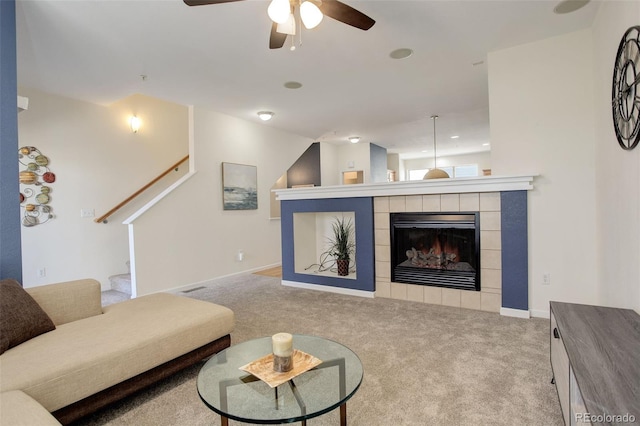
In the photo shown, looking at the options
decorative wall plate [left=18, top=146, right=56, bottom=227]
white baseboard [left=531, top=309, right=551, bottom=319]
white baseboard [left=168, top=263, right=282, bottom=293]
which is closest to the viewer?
white baseboard [left=531, top=309, right=551, bottom=319]

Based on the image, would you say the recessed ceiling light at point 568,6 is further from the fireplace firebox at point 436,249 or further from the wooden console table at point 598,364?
the wooden console table at point 598,364

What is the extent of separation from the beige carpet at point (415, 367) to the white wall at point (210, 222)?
1.41 metres

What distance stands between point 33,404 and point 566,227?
3920 millimetres

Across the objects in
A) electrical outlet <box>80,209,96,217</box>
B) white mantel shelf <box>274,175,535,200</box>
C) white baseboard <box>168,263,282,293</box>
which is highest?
white mantel shelf <box>274,175,535,200</box>

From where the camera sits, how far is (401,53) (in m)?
3.30

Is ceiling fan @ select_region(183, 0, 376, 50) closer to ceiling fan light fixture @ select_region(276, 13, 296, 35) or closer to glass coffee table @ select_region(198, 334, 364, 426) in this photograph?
ceiling fan light fixture @ select_region(276, 13, 296, 35)

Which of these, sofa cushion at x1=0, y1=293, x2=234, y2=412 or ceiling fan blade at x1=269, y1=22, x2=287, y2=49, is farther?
ceiling fan blade at x1=269, y1=22, x2=287, y2=49

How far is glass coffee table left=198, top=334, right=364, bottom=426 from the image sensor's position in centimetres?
118

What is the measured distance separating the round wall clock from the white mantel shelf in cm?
95

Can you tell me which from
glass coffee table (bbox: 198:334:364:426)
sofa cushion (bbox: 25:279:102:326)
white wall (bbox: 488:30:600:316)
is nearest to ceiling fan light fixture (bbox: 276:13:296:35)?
glass coffee table (bbox: 198:334:364:426)

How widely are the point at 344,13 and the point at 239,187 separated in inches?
149

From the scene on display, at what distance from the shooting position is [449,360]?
2.23 metres

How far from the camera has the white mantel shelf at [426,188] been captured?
10.1ft

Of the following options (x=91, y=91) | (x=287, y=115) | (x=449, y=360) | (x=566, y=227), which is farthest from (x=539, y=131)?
(x=91, y=91)
